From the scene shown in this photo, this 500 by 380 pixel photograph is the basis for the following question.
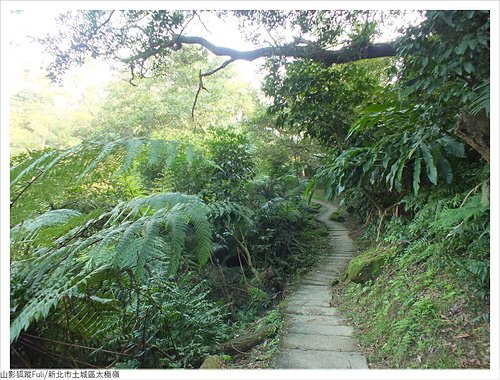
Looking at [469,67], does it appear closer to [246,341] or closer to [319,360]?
[319,360]

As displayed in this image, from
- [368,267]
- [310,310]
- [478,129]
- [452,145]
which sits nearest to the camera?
[478,129]

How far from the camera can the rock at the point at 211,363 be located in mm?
1543

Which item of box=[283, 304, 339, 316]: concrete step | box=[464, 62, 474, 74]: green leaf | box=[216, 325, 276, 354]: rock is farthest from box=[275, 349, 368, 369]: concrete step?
box=[464, 62, 474, 74]: green leaf

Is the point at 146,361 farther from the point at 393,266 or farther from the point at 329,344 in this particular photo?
Answer: the point at 393,266

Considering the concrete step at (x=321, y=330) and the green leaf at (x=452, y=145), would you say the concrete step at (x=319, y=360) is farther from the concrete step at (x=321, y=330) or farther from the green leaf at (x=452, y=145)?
the green leaf at (x=452, y=145)

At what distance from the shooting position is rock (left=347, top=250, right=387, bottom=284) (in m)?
2.72

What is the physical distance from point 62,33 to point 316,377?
10.6ft

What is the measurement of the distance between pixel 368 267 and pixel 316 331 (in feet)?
3.18

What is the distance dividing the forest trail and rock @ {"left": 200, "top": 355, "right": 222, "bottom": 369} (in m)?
0.33

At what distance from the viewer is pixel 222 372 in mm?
1211

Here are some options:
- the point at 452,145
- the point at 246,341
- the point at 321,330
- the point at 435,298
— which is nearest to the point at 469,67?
the point at 452,145

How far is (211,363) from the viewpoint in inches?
62.0

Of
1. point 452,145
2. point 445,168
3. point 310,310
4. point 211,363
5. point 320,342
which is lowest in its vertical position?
point 310,310

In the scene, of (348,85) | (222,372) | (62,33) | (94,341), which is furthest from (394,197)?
(62,33)
